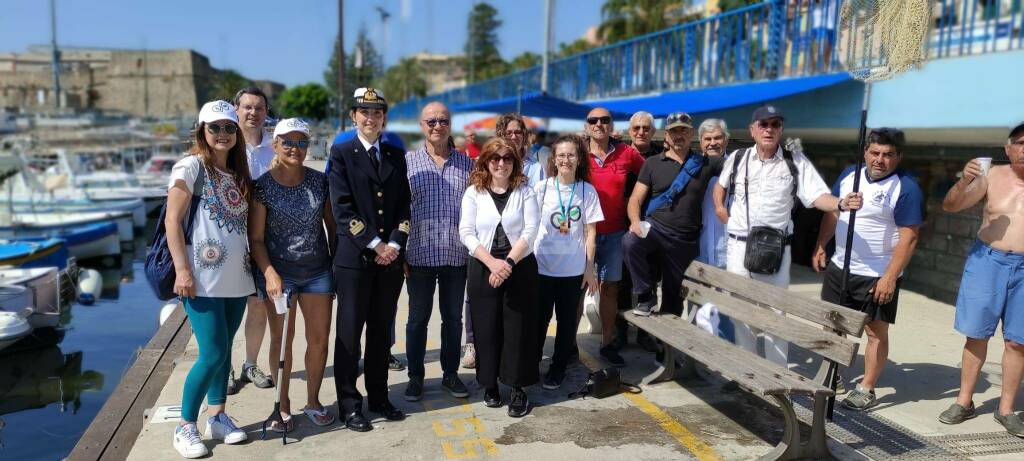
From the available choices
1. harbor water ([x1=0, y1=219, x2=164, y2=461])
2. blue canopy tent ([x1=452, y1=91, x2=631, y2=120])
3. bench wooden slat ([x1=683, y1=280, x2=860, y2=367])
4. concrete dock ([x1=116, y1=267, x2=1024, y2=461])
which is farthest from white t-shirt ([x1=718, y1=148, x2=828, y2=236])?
harbor water ([x1=0, y1=219, x2=164, y2=461])

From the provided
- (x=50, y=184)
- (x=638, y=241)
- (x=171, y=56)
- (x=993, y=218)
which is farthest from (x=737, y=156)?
(x=171, y=56)

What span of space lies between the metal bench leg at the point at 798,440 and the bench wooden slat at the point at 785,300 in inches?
17.8

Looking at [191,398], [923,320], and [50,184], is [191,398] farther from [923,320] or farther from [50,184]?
[50,184]

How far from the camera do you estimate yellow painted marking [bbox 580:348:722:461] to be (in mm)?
3914

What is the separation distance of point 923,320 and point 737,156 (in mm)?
3923

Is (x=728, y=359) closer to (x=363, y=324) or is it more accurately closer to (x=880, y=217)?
(x=880, y=217)

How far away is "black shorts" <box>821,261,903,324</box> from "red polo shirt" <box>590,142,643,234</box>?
1474 mm

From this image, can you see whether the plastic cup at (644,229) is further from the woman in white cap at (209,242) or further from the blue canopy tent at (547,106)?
the blue canopy tent at (547,106)

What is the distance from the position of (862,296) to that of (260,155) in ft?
13.4

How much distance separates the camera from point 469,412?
→ 4.46 meters

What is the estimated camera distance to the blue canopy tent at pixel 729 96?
7598 millimetres

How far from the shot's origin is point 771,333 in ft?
13.9

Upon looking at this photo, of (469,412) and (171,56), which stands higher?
(171,56)

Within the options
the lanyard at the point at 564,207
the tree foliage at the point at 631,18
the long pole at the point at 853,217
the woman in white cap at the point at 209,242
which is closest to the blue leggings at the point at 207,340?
the woman in white cap at the point at 209,242
